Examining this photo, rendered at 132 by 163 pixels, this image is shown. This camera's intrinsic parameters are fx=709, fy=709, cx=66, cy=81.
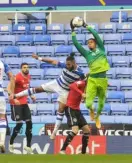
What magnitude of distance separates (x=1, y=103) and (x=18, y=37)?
9.54 meters

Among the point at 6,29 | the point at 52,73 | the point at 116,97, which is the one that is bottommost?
the point at 116,97

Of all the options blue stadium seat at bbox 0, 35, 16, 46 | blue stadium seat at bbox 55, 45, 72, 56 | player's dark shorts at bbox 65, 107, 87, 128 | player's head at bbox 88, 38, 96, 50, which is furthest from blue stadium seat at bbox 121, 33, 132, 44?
player's head at bbox 88, 38, 96, 50

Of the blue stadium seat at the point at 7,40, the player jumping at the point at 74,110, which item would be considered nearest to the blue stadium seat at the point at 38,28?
the blue stadium seat at the point at 7,40

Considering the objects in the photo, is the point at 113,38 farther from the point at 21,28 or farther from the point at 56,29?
the point at 21,28

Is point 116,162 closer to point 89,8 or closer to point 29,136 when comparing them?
point 29,136

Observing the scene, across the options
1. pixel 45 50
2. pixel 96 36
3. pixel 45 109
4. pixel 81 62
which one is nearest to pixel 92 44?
pixel 96 36

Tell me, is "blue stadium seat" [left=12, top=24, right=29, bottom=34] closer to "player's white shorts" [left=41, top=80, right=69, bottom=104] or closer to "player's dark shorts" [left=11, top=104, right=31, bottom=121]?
"player's dark shorts" [left=11, top=104, right=31, bottom=121]

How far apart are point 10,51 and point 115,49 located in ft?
9.95

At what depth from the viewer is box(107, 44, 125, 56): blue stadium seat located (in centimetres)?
1944

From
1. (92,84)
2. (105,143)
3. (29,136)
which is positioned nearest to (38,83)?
(105,143)

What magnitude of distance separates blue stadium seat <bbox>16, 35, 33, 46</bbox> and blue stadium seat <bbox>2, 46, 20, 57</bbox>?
0.43 meters

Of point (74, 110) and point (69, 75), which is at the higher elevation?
point (69, 75)

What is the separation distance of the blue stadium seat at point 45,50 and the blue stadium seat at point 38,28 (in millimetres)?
982

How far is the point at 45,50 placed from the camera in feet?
65.7
